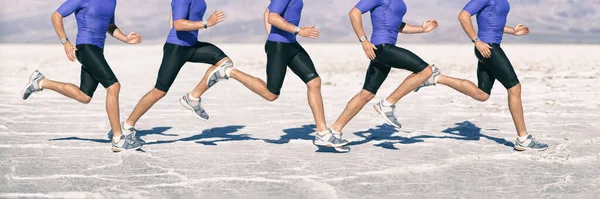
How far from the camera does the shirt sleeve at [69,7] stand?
784cm

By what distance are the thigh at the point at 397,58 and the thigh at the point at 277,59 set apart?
0.81m

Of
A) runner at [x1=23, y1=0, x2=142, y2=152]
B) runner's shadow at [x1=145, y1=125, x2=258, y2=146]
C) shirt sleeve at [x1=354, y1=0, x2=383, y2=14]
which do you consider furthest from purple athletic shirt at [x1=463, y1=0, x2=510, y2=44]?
runner at [x1=23, y1=0, x2=142, y2=152]

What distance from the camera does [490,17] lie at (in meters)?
8.18

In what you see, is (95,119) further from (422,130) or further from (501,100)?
(501,100)

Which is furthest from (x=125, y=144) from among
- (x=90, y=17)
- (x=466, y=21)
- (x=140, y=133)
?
(x=466, y=21)

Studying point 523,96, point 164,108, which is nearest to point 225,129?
point 164,108

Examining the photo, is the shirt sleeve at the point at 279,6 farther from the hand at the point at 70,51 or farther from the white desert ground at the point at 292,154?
the hand at the point at 70,51

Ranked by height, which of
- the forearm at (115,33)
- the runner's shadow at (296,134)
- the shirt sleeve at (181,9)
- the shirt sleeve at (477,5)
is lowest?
the runner's shadow at (296,134)

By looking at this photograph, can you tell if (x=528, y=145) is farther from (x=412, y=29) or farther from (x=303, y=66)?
(x=303, y=66)

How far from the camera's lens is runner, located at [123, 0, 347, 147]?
26.0 ft

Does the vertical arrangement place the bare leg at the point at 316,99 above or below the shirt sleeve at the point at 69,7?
below

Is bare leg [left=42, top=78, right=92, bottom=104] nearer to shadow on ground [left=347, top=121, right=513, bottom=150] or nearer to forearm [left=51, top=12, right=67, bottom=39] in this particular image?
forearm [left=51, top=12, right=67, bottom=39]

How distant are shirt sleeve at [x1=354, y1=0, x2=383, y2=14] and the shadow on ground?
1.60 m

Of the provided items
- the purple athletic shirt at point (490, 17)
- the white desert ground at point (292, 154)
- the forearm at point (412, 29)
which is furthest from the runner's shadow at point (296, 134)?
the purple athletic shirt at point (490, 17)
